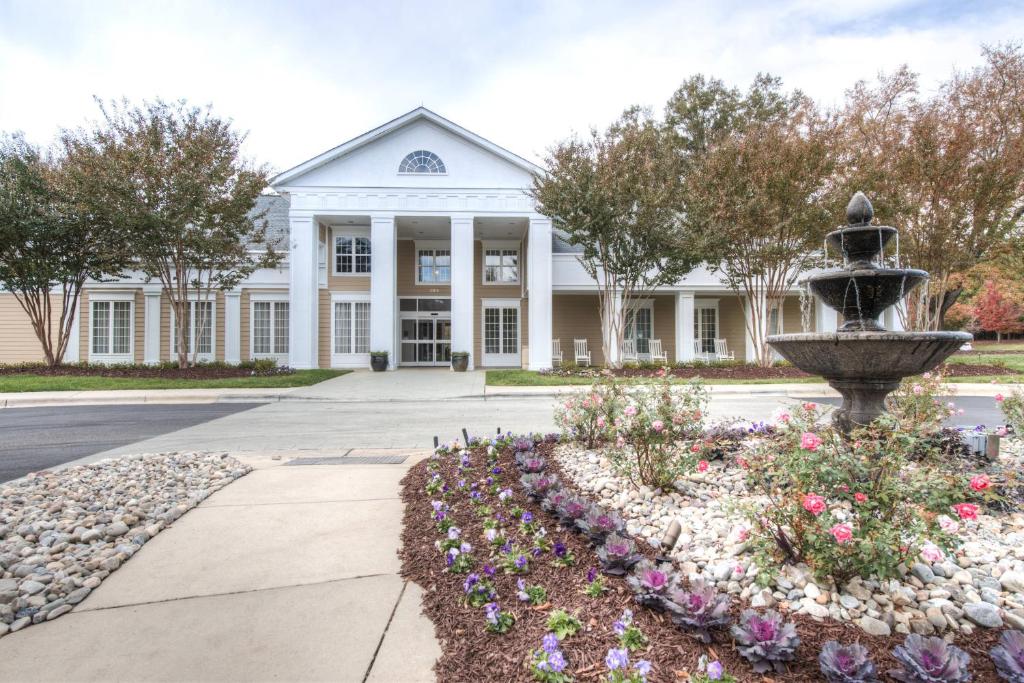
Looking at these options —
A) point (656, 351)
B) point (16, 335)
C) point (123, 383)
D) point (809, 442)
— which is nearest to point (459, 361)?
point (656, 351)

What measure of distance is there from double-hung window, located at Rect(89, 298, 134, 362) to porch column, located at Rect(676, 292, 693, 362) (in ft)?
72.0

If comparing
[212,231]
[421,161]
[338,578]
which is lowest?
[338,578]

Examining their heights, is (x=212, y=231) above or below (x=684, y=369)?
above

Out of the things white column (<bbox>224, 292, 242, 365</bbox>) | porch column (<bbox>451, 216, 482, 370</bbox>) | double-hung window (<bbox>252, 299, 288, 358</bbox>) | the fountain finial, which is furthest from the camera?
double-hung window (<bbox>252, 299, 288, 358</bbox>)

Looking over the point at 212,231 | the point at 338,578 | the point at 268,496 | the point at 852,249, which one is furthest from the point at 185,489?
the point at 212,231

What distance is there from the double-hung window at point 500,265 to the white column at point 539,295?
313cm

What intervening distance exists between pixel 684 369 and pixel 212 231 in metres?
16.2

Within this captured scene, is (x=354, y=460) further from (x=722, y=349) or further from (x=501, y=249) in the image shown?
(x=722, y=349)

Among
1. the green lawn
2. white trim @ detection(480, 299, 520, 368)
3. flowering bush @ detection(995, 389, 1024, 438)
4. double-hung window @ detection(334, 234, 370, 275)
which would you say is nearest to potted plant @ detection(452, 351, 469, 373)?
white trim @ detection(480, 299, 520, 368)

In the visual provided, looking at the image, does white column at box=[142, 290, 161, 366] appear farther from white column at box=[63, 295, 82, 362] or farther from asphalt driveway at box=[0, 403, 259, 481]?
asphalt driveway at box=[0, 403, 259, 481]

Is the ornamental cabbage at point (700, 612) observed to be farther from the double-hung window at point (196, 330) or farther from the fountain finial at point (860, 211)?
the double-hung window at point (196, 330)

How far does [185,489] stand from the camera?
4.32 meters

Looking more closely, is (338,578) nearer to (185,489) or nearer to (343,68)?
(185,489)

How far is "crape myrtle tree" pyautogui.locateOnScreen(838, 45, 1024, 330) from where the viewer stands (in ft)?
51.3
